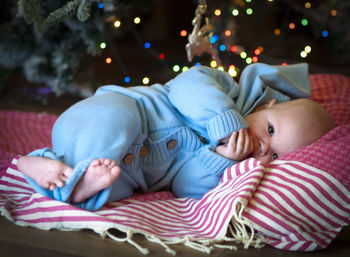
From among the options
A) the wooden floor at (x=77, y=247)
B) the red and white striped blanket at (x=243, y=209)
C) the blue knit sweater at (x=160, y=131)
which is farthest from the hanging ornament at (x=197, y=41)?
the wooden floor at (x=77, y=247)

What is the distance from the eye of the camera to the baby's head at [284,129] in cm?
123

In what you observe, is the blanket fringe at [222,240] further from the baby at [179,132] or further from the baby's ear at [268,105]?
the baby's ear at [268,105]

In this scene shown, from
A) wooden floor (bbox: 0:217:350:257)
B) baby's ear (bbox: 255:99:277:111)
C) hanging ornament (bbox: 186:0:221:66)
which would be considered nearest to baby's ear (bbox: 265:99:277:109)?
baby's ear (bbox: 255:99:277:111)

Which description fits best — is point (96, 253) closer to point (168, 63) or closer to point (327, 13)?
point (168, 63)

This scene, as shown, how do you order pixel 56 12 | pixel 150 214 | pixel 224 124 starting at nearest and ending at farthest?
pixel 150 214 → pixel 224 124 → pixel 56 12

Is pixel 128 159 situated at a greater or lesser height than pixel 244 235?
greater

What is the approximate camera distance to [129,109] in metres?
1.17

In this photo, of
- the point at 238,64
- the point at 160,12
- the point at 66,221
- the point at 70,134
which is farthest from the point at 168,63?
the point at 160,12

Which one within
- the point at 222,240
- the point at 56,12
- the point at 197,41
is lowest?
the point at 222,240

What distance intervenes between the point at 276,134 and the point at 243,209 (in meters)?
0.32

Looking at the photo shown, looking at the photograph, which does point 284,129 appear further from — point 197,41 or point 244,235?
point 197,41

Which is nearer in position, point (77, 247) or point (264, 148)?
point (77, 247)

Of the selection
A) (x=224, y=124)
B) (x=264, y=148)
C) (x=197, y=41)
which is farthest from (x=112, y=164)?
(x=197, y=41)

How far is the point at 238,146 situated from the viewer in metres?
1.20
